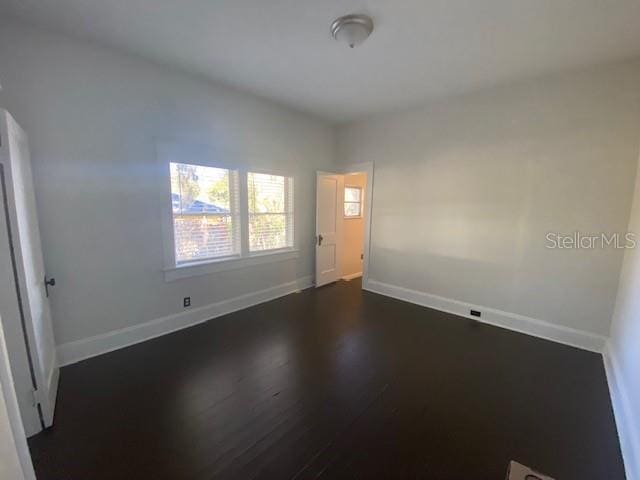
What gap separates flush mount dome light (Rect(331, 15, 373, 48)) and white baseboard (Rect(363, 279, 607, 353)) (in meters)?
3.36

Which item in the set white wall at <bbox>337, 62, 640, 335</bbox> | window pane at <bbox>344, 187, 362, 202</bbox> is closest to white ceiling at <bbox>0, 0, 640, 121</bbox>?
white wall at <bbox>337, 62, 640, 335</bbox>

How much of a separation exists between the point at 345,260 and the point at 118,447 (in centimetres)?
446

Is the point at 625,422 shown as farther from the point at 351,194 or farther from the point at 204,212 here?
the point at 351,194

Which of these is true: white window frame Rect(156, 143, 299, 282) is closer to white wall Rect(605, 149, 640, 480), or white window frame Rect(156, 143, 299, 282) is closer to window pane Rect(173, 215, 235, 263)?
window pane Rect(173, 215, 235, 263)

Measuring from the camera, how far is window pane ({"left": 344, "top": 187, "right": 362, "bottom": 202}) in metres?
5.69

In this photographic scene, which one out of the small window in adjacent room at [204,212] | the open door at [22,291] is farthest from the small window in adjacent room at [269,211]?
the open door at [22,291]

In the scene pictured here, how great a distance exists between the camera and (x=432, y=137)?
12.5ft

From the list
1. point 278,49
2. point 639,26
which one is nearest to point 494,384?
point 639,26

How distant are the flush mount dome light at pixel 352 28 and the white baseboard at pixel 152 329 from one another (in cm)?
321

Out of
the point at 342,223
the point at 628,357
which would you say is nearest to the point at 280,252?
the point at 342,223

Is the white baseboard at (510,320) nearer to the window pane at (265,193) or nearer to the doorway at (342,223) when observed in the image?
the doorway at (342,223)

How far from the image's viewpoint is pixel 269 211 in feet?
13.4

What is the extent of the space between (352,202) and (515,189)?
10.3 feet

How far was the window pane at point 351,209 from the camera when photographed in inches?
226
